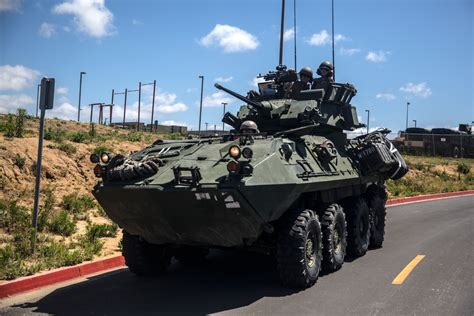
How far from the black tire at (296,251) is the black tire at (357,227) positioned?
2114 millimetres

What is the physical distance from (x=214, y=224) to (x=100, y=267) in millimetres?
2669

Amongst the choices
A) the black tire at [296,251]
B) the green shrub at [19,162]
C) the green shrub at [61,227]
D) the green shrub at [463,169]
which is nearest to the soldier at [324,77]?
the black tire at [296,251]

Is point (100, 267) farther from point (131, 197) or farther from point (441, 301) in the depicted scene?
point (441, 301)

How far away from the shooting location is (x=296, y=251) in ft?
21.9

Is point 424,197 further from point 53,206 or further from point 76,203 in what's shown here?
point 53,206

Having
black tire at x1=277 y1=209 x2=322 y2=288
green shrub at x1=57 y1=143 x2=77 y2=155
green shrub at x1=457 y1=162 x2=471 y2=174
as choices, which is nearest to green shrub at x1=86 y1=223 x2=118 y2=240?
black tire at x1=277 y1=209 x2=322 y2=288

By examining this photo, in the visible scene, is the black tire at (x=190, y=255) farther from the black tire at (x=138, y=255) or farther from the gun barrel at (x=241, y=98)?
the gun barrel at (x=241, y=98)

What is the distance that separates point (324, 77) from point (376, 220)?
296 cm

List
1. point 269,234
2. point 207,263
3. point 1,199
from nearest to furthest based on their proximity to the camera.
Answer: point 269,234, point 207,263, point 1,199

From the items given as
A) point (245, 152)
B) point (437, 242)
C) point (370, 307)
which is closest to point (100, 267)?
point (245, 152)

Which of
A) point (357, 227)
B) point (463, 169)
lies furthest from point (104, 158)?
point (463, 169)

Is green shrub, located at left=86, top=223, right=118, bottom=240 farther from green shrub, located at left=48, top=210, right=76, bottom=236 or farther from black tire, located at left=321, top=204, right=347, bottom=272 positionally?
black tire, located at left=321, top=204, right=347, bottom=272

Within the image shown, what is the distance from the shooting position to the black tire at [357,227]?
9.01 metres

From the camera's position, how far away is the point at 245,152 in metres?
6.40
